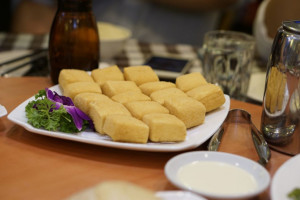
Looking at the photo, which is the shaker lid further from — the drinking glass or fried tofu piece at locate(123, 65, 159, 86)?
the drinking glass

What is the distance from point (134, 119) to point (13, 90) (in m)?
0.39

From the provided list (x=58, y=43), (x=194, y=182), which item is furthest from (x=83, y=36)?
(x=194, y=182)

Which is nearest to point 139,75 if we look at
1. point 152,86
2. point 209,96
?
point 152,86

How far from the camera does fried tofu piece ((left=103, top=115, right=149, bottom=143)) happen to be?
2.16 feet

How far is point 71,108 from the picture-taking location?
2.39ft

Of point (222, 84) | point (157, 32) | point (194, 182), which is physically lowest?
point (157, 32)

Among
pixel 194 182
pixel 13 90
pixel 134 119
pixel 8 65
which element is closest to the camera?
pixel 194 182

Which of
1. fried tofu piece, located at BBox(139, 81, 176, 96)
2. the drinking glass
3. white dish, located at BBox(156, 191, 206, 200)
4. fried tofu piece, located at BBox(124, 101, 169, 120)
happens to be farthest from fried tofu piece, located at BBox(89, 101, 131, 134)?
the drinking glass

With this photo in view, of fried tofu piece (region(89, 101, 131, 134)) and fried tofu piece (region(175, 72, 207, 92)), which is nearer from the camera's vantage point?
fried tofu piece (region(89, 101, 131, 134))

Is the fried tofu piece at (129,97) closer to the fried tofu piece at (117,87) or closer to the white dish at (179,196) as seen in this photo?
the fried tofu piece at (117,87)

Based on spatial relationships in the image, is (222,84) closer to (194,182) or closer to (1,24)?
(194,182)

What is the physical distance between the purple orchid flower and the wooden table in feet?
0.12

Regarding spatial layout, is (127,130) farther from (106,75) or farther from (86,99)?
(106,75)

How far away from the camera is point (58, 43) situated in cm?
100
